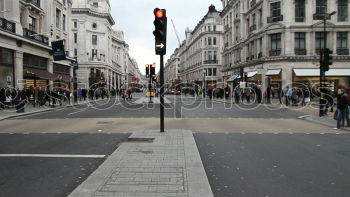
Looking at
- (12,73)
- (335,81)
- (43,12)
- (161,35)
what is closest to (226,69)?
(335,81)

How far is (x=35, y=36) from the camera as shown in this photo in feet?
107

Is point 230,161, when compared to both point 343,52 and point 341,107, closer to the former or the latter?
point 341,107

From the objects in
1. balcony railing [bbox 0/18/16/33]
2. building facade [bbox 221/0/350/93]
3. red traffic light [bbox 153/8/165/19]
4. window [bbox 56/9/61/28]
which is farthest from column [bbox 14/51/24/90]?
building facade [bbox 221/0/350/93]

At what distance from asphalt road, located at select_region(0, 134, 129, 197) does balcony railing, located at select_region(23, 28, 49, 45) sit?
2202 cm

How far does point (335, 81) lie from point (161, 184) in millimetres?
37337

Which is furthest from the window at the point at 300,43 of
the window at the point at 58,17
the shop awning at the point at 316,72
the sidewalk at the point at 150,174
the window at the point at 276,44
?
the sidewalk at the point at 150,174

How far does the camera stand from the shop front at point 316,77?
3634 cm

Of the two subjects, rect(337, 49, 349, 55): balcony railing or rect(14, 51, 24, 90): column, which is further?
rect(337, 49, 349, 55): balcony railing

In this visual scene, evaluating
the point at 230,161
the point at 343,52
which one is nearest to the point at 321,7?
the point at 343,52

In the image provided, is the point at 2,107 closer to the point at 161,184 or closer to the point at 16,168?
the point at 16,168

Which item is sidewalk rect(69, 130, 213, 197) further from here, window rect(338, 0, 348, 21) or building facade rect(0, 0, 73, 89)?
window rect(338, 0, 348, 21)

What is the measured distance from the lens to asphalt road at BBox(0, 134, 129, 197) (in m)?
5.14

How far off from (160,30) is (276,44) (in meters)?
Result: 31.0

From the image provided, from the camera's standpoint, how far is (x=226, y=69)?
57125 millimetres
